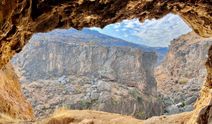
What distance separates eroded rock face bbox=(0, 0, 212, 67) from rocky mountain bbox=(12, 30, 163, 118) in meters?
24.8

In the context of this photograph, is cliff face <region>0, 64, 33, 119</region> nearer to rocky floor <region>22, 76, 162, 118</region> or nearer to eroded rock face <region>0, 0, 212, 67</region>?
eroded rock face <region>0, 0, 212, 67</region>

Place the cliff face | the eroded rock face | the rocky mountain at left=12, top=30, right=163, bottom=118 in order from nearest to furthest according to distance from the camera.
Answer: the eroded rock face < the cliff face < the rocky mountain at left=12, top=30, right=163, bottom=118

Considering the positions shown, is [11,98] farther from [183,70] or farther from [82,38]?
[183,70]

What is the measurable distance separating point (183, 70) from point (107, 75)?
39.8 feet

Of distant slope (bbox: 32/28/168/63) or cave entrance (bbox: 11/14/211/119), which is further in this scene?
distant slope (bbox: 32/28/168/63)

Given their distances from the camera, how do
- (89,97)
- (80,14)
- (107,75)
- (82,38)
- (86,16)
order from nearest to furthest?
(80,14), (86,16), (89,97), (107,75), (82,38)

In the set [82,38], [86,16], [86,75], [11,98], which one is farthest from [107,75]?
[86,16]

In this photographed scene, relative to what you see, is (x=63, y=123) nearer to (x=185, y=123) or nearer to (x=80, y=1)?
(x=185, y=123)

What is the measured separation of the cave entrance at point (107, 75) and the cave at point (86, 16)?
23802 mm

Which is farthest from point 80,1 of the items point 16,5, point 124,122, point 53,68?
point 53,68

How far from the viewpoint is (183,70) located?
50.9 m

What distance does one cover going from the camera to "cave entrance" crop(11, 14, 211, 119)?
39.1m

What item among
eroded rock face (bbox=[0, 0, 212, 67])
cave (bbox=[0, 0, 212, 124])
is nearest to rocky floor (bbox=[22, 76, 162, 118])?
cave (bbox=[0, 0, 212, 124])

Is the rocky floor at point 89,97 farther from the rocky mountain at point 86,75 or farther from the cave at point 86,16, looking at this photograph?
the cave at point 86,16
